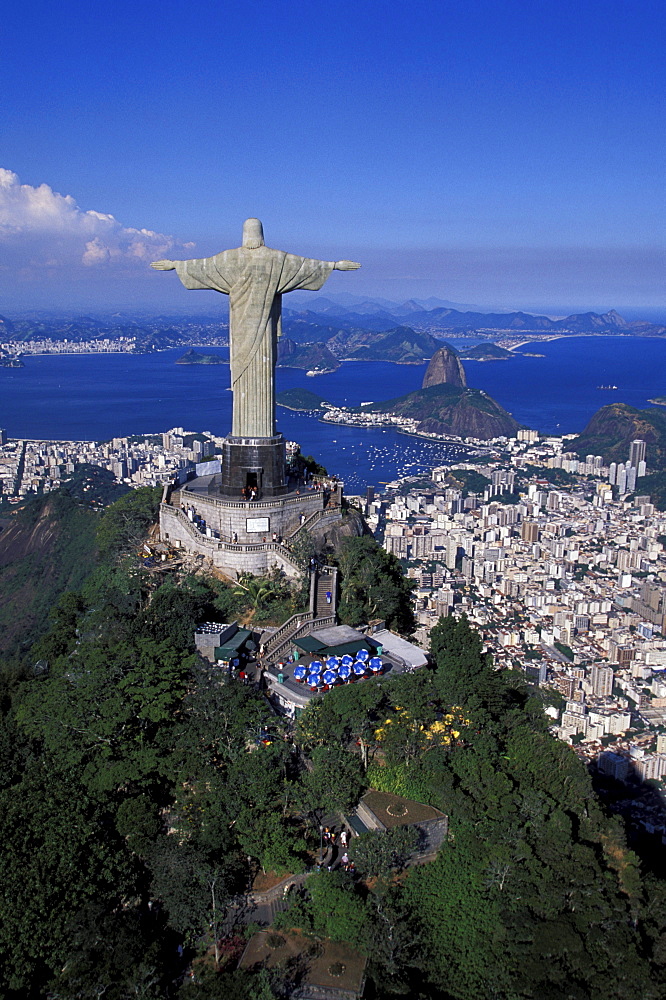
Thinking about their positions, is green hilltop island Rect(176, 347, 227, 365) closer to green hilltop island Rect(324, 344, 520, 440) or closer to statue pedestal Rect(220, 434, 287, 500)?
green hilltop island Rect(324, 344, 520, 440)

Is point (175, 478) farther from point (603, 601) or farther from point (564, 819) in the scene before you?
point (603, 601)

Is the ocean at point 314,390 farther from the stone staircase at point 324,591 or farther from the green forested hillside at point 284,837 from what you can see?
the green forested hillside at point 284,837

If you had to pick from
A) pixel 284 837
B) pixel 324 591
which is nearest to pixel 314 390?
pixel 324 591

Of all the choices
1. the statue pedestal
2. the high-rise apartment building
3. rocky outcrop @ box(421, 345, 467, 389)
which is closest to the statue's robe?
the statue pedestal

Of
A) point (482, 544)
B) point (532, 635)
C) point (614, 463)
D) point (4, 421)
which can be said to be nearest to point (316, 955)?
point (532, 635)

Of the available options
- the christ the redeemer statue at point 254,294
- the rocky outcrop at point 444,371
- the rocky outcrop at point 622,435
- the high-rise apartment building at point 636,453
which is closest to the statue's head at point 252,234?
the christ the redeemer statue at point 254,294

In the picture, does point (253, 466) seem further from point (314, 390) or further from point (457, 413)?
point (314, 390)

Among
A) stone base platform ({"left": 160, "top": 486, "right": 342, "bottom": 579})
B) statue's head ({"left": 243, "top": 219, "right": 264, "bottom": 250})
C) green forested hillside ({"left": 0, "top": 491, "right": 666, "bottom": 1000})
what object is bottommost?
green forested hillside ({"left": 0, "top": 491, "right": 666, "bottom": 1000})
